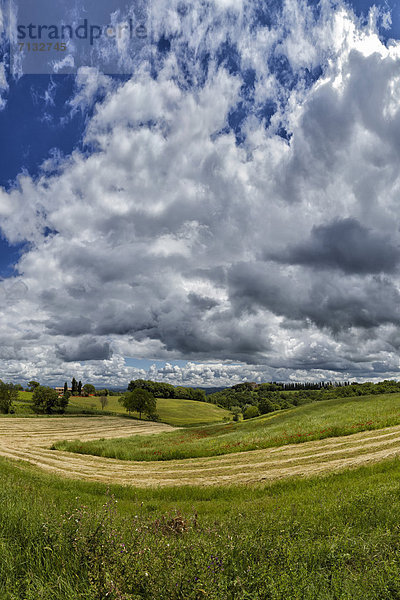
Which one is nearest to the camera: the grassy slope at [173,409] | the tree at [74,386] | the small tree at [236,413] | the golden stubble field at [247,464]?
the golden stubble field at [247,464]

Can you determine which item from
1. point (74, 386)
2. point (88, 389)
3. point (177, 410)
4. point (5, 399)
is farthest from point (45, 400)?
point (88, 389)

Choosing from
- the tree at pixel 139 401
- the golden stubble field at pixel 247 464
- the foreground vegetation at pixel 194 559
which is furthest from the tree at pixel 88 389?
the foreground vegetation at pixel 194 559

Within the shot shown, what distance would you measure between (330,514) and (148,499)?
360 inches

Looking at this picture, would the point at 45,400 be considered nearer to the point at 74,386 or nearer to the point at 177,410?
the point at 177,410

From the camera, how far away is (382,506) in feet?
24.6

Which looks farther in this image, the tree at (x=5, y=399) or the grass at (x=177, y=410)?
the grass at (x=177, y=410)

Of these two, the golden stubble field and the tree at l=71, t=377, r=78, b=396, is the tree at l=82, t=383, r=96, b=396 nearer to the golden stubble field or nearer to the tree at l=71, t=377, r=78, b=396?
the tree at l=71, t=377, r=78, b=396

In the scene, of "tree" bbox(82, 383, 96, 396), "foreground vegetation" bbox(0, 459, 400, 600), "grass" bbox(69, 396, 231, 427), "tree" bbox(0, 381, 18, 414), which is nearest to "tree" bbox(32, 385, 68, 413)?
"tree" bbox(0, 381, 18, 414)

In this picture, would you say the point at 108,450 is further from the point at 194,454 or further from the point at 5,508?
the point at 5,508

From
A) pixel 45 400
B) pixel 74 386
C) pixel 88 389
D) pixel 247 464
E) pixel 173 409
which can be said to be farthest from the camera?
pixel 88 389

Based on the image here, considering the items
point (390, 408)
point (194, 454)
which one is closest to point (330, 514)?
point (194, 454)

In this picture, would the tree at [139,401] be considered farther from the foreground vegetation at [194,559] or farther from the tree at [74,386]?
the foreground vegetation at [194,559]

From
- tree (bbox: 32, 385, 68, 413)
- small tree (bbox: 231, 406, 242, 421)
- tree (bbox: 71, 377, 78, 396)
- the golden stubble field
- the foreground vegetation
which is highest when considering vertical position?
the foreground vegetation

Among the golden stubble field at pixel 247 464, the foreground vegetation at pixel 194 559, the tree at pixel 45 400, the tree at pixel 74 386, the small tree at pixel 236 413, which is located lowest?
the small tree at pixel 236 413
